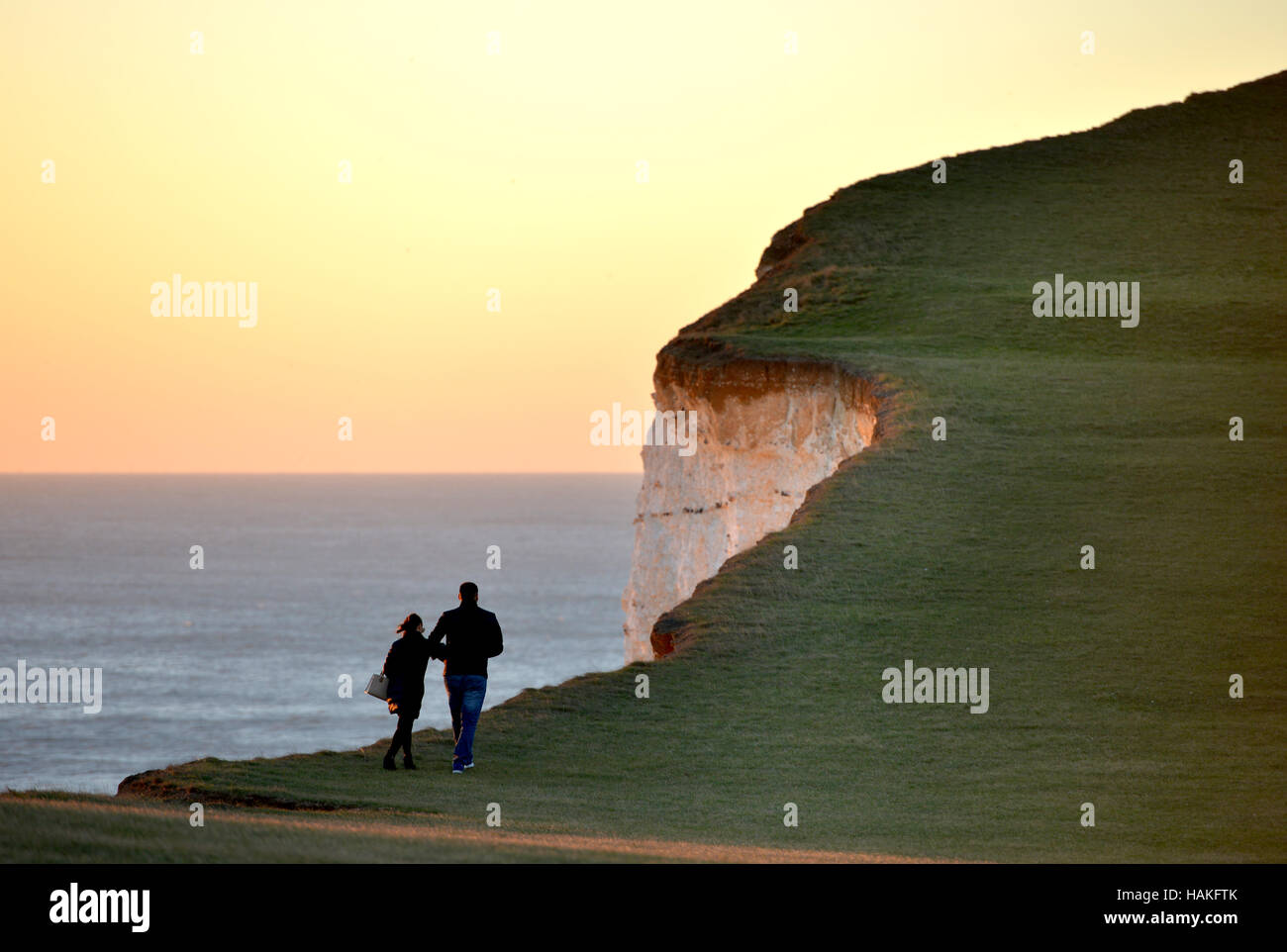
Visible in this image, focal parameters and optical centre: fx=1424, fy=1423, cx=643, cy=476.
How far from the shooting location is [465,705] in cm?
1692

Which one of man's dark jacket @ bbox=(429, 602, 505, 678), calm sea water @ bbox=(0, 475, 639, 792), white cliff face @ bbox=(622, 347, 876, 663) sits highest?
white cliff face @ bbox=(622, 347, 876, 663)

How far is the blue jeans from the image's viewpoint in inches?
663

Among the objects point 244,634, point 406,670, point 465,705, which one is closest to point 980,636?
point 465,705

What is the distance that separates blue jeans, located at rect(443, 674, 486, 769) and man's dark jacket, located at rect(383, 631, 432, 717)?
40 cm

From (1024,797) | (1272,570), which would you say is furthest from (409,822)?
(1272,570)

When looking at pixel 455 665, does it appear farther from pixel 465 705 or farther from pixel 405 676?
pixel 405 676

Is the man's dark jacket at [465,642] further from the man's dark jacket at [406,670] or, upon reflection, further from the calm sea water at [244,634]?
the calm sea water at [244,634]

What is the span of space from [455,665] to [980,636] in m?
8.49

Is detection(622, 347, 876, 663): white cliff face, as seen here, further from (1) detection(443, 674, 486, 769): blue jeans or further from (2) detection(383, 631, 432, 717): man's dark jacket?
(2) detection(383, 631, 432, 717): man's dark jacket

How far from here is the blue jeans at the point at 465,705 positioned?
16828 millimetres

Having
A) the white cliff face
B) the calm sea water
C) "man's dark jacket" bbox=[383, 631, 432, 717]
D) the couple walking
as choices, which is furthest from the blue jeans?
the white cliff face

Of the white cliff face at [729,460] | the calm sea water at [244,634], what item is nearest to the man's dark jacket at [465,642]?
the calm sea water at [244,634]

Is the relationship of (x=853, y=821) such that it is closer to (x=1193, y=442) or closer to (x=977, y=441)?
(x=977, y=441)

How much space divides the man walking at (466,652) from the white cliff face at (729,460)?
55.5 ft
